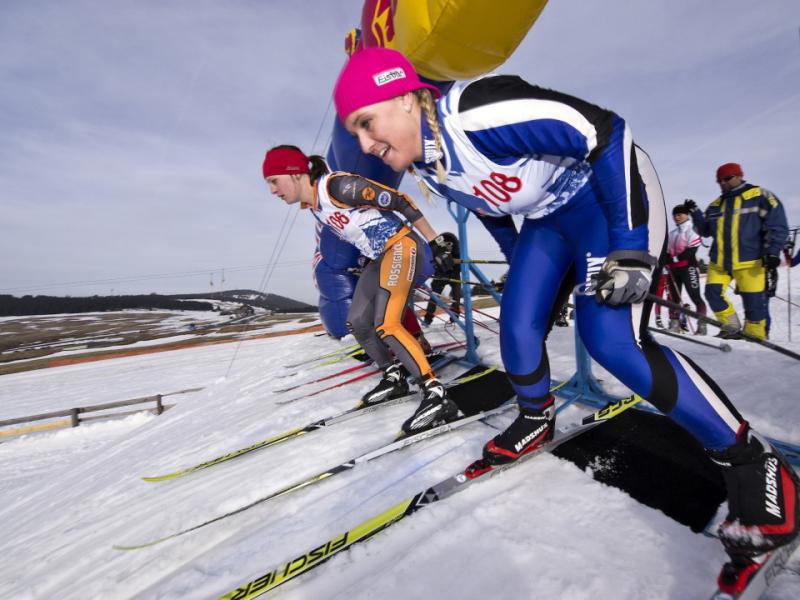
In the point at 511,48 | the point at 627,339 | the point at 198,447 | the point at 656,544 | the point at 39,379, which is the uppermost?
the point at 511,48

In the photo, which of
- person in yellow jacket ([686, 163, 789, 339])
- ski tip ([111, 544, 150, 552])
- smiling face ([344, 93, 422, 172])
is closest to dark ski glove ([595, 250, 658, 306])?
smiling face ([344, 93, 422, 172])

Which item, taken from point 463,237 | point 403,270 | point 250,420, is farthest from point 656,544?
point 250,420

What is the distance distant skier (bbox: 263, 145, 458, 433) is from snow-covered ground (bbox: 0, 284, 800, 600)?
0.48 meters

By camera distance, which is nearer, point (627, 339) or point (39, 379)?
point (627, 339)

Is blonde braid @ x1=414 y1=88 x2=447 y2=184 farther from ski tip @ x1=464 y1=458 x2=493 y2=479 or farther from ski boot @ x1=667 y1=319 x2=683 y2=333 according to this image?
ski boot @ x1=667 y1=319 x2=683 y2=333

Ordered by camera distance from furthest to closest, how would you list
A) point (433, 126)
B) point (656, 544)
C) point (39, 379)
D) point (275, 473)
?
1. point (39, 379)
2. point (275, 473)
3. point (433, 126)
4. point (656, 544)

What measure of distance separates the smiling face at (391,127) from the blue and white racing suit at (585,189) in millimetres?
55

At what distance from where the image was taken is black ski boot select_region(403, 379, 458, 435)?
2434 mm

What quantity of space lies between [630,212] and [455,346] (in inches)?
148

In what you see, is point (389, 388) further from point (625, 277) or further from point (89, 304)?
point (89, 304)

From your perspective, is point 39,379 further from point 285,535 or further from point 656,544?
point 656,544

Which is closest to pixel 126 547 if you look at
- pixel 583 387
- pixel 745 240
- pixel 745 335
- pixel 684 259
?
pixel 583 387

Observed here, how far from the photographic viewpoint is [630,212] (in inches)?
54.6

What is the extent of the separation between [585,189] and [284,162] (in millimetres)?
2748
